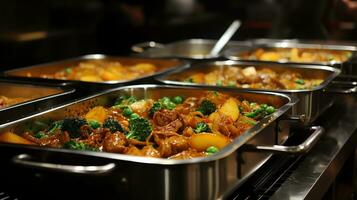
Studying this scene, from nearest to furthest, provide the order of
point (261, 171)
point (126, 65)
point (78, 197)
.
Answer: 1. point (78, 197)
2. point (261, 171)
3. point (126, 65)

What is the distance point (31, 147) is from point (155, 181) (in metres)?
0.37

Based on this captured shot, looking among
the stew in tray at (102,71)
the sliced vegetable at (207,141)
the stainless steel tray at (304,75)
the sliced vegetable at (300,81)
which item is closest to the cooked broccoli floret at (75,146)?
the sliced vegetable at (207,141)

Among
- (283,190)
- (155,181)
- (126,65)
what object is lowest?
(283,190)

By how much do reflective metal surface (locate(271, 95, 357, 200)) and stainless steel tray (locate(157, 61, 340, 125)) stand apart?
0.16m

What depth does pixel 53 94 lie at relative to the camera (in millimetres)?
2488

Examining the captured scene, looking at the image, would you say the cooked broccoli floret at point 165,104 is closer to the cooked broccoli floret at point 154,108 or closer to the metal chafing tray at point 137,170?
the cooked broccoli floret at point 154,108

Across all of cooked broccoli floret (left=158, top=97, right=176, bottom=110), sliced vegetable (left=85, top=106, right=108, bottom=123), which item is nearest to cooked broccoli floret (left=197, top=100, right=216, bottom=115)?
cooked broccoli floret (left=158, top=97, right=176, bottom=110)

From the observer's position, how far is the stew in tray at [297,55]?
376 cm

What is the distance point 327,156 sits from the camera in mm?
2459

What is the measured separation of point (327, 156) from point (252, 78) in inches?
27.0

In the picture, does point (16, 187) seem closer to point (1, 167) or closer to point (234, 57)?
point (1, 167)

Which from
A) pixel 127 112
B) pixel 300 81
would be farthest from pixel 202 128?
pixel 300 81

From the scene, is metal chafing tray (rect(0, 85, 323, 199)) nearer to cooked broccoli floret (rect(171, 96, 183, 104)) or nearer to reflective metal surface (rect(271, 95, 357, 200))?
reflective metal surface (rect(271, 95, 357, 200))

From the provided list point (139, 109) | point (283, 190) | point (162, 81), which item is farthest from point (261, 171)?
point (162, 81)
